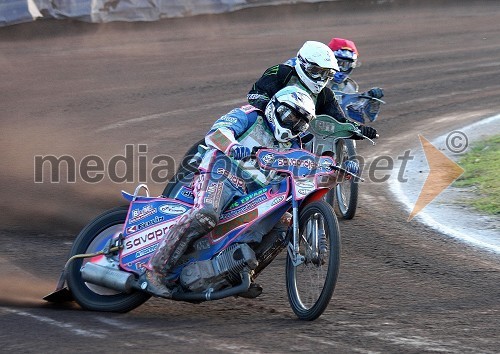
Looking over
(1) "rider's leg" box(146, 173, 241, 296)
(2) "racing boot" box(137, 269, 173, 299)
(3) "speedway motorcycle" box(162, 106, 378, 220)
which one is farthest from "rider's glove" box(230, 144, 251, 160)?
(2) "racing boot" box(137, 269, 173, 299)

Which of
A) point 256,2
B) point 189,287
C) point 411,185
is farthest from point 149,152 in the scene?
point 256,2

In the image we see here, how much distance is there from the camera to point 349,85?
11531 millimetres

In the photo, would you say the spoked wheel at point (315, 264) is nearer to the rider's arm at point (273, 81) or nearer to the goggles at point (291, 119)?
the goggles at point (291, 119)

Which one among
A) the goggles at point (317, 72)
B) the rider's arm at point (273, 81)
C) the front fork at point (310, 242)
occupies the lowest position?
the front fork at point (310, 242)

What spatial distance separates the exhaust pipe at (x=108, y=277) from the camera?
683 cm

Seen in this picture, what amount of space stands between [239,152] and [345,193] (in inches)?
159

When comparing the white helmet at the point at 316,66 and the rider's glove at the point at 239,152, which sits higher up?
the white helmet at the point at 316,66

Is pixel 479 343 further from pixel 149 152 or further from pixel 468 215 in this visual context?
pixel 149 152

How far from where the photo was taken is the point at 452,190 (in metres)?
11.2

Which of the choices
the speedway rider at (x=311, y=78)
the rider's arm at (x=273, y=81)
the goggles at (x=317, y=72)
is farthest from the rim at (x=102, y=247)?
the rider's arm at (x=273, y=81)

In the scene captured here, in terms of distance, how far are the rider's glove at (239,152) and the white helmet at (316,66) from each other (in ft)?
6.96

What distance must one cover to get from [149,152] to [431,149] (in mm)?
4120

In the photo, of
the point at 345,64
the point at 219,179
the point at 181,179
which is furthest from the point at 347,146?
the point at 219,179

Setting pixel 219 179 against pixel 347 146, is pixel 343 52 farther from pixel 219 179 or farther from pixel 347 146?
pixel 219 179
